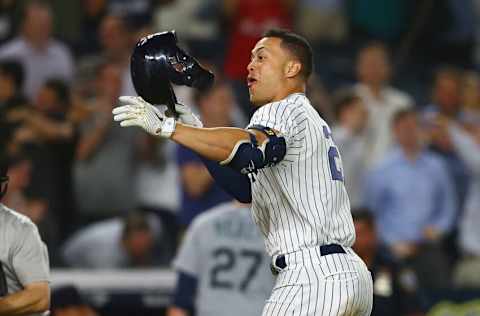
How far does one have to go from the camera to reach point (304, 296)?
5.43 metres

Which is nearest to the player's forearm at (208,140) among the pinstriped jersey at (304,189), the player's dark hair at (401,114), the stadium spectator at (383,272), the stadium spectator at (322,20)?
the pinstriped jersey at (304,189)

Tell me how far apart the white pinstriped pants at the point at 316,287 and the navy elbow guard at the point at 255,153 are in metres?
0.48

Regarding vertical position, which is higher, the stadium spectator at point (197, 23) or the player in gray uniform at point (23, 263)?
the stadium spectator at point (197, 23)

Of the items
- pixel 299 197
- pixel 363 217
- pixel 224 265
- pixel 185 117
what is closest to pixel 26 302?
pixel 185 117

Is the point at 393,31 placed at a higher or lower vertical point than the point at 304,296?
higher

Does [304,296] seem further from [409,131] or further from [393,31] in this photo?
[393,31]

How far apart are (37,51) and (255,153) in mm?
5743

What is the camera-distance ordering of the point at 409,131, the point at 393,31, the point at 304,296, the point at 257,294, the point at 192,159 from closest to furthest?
1. the point at 304,296
2. the point at 257,294
3. the point at 192,159
4. the point at 409,131
5. the point at 393,31

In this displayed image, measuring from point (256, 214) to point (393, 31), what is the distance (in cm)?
677

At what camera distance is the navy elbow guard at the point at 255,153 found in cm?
514

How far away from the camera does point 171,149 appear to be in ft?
33.7

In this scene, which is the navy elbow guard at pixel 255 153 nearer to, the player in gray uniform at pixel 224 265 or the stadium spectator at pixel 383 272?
the player in gray uniform at pixel 224 265

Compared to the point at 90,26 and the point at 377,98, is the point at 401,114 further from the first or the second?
the point at 90,26

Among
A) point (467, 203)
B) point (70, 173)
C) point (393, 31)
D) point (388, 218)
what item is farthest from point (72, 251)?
point (393, 31)
